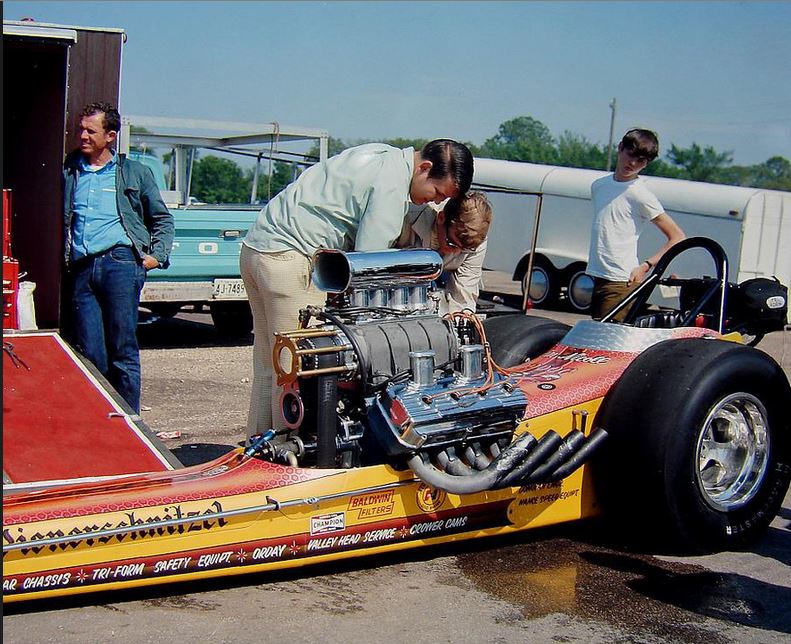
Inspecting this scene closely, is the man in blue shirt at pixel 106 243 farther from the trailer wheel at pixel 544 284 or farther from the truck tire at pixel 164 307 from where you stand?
the trailer wheel at pixel 544 284

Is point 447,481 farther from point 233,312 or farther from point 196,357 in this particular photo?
point 233,312

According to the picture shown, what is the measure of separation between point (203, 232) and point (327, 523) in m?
6.39

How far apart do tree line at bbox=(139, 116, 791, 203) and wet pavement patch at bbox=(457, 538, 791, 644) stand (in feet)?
24.1

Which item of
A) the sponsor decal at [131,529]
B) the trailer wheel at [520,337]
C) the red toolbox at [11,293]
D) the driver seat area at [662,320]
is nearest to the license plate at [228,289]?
the red toolbox at [11,293]

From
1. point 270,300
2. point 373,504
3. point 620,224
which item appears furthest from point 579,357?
point 620,224

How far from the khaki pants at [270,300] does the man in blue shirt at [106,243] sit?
134cm

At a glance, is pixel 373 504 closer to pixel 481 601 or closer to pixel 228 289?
pixel 481 601

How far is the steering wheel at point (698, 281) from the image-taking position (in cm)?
507

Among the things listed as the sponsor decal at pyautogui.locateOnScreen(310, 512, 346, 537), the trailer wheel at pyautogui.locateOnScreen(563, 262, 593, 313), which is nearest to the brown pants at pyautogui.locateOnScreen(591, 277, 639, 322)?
the sponsor decal at pyautogui.locateOnScreen(310, 512, 346, 537)

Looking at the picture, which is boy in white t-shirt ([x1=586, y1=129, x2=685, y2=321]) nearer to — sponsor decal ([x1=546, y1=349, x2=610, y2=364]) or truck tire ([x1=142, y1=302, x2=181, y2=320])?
sponsor decal ([x1=546, y1=349, x2=610, y2=364])

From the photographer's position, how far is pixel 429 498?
4.07 metres

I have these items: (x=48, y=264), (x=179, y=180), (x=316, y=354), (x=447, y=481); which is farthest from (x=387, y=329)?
(x=179, y=180)

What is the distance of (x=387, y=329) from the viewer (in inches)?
164

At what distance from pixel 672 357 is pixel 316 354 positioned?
162 centimetres
